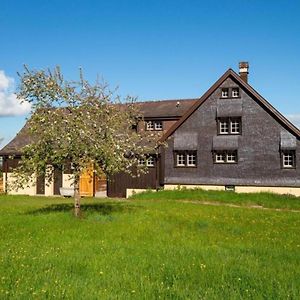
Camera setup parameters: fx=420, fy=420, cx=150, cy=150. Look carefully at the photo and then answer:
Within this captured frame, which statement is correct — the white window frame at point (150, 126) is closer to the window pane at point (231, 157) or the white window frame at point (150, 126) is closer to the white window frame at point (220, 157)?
the white window frame at point (220, 157)

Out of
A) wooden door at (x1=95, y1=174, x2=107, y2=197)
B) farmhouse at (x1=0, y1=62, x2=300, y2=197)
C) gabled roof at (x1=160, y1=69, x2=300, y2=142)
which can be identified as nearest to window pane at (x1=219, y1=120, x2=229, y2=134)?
farmhouse at (x1=0, y1=62, x2=300, y2=197)

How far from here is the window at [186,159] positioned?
33.8 m

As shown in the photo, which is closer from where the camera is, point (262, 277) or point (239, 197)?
point (262, 277)

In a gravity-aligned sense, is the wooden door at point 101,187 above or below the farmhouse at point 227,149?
below

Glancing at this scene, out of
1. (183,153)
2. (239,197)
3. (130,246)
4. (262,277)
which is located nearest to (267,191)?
(239,197)

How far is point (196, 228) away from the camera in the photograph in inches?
639

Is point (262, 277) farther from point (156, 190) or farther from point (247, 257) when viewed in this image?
point (156, 190)

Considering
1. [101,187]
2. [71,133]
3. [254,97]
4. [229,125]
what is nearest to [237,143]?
[229,125]

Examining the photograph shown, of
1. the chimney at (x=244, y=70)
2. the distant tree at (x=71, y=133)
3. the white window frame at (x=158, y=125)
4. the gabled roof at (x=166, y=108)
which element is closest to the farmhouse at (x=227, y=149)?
the chimney at (x=244, y=70)

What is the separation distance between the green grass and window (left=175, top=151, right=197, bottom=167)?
2.27 metres

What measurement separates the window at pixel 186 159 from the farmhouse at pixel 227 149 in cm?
3

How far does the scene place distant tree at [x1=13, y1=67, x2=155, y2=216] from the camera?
1742 centimetres

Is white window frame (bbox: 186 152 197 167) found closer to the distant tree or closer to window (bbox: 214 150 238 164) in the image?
window (bbox: 214 150 238 164)

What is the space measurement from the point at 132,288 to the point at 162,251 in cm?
344
